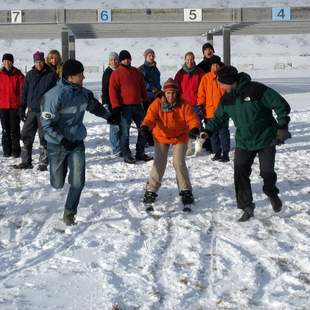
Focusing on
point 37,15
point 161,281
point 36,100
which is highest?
point 37,15

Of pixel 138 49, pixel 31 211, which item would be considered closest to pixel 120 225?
pixel 31 211

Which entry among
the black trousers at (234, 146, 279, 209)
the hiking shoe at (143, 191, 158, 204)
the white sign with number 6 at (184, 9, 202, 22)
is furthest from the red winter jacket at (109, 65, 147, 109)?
the white sign with number 6 at (184, 9, 202, 22)

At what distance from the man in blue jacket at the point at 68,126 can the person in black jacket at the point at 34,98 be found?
254 cm

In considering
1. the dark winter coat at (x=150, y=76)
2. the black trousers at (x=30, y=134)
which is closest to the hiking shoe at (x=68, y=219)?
the black trousers at (x=30, y=134)

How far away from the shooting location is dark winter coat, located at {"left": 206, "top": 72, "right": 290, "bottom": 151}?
5.46 meters

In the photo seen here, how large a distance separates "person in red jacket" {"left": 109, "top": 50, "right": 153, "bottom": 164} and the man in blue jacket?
120 inches

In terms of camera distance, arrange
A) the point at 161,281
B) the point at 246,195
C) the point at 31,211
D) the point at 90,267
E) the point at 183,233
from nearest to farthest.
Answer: the point at 161,281
the point at 90,267
the point at 183,233
the point at 246,195
the point at 31,211

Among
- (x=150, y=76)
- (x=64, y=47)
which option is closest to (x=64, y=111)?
(x=150, y=76)

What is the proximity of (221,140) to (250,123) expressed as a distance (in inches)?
132

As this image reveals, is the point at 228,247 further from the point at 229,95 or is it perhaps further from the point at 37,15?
the point at 37,15

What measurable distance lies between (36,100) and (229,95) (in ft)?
12.0

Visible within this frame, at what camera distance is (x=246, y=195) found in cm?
588

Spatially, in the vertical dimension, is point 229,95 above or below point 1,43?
below

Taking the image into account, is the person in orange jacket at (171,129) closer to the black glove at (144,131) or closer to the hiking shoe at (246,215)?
the black glove at (144,131)
